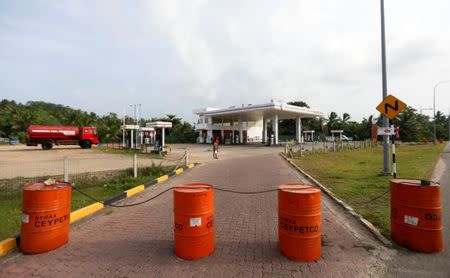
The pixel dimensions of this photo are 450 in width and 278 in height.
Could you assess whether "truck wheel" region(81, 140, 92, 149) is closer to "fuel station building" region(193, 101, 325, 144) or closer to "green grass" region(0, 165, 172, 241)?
"fuel station building" region(193, 101, 325, 144)

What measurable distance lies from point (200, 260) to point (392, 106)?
29.8 ft

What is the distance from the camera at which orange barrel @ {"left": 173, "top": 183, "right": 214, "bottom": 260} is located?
418 centimetres

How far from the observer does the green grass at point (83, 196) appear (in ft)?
18.5

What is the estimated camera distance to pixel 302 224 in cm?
405

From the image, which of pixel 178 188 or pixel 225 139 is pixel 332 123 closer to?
pixel 225 139

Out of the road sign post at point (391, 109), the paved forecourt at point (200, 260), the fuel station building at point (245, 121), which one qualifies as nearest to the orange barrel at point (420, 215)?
the paved forecourt at point (200, 260)

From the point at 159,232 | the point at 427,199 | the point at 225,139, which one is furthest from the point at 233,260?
the point at 225,139

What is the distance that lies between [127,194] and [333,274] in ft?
21.0

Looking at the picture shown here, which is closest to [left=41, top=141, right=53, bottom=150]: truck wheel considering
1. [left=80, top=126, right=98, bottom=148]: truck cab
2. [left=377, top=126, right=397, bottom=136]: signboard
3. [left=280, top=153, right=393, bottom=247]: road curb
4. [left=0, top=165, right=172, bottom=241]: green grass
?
[left=80, top=126, right=98, bottom=148]: truck cab

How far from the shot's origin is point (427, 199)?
4.27m

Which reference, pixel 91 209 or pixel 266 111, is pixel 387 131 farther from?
pixel 266 111

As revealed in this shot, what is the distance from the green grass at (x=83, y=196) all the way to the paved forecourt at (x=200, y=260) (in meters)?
0.99

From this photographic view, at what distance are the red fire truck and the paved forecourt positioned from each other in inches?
1270

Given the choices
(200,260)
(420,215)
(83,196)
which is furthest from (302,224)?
(83,196)
